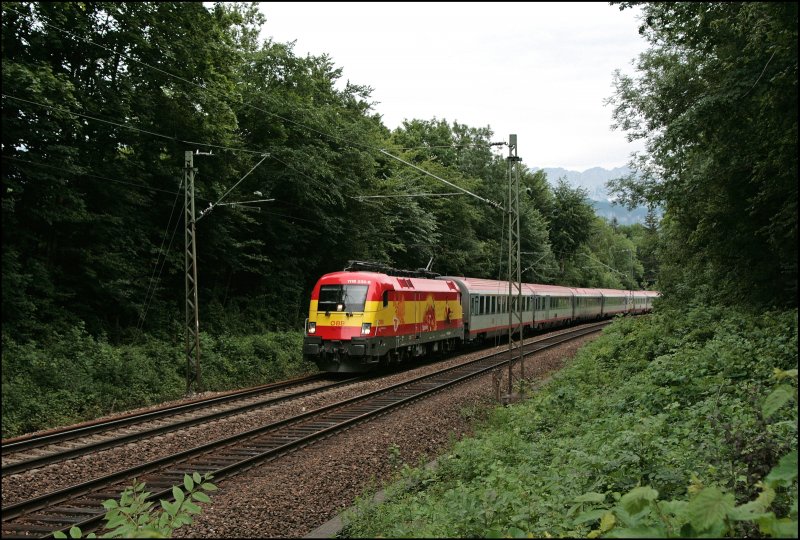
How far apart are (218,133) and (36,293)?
25.2 feet

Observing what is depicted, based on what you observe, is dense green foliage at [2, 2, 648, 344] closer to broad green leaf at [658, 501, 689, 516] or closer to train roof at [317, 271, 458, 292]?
train roof at [317, 271, 458, 292]

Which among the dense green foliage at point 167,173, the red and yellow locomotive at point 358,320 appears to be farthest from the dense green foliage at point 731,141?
the red and yellow locomotive at point 358,320

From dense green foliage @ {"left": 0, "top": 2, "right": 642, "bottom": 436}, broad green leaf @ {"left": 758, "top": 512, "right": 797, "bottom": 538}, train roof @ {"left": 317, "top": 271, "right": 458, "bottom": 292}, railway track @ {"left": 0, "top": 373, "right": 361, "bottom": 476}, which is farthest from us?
train roof @ {"left": 317, "top": 271, "right": 458, "bottom": 292}

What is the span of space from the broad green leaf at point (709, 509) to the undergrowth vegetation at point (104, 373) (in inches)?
400

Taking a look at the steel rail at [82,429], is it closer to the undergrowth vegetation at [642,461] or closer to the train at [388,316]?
the train at [388,316]

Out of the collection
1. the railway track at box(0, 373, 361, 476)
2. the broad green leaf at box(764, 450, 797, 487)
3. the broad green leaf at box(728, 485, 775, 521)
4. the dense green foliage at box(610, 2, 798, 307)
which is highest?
the dense green foliage at box(610, 2, 798, 307)

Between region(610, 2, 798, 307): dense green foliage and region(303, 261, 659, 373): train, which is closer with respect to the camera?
region(610, 2, 798, 307): dense green foliage

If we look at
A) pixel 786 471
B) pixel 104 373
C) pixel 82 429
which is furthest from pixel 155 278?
pixel 786 471

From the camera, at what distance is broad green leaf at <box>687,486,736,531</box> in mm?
3336

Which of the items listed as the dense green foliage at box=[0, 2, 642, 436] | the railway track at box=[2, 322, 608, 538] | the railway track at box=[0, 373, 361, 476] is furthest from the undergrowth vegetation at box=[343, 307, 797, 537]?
the railway track at box=[0, 373, 361, 476]

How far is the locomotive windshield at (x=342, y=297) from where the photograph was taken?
19.0 m

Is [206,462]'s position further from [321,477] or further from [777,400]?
[777,400]

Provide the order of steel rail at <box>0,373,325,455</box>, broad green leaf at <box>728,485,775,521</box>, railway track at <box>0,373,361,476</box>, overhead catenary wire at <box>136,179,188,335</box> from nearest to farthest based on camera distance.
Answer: broad green leaf at <box>728,485,775,521</box>
railway track at <box>0,373,361,476</box>
steel rail at <box>0,373,325,455</box>
overhead catenary wire at <box>136,179,188,335</box>

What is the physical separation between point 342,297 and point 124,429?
832 cm
